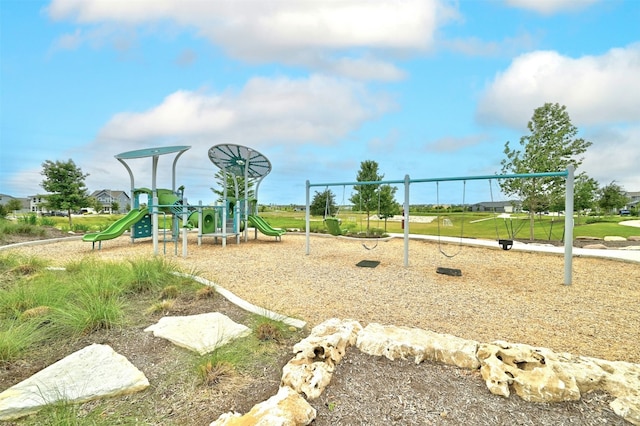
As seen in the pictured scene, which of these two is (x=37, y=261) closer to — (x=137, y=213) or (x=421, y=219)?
(x=137, y=213)

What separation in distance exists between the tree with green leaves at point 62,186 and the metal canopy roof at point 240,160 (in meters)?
12.0

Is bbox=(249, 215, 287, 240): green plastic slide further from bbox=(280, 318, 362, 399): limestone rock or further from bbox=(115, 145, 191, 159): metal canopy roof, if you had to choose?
bbox=(280, 318, 362, 399): limestone rock

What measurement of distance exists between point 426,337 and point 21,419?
9.63 ft

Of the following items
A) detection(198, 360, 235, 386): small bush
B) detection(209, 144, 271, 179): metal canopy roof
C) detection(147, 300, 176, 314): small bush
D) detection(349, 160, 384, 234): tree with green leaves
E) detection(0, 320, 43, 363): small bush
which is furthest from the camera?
detection(349, 160, 384, 234): tree with green leaves

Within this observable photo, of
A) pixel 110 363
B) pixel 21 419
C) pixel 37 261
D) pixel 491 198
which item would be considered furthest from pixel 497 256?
pixel 37 261

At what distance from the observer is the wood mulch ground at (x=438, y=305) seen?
2205mm

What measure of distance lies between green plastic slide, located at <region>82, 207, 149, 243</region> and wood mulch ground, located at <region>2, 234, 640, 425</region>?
447 millimetres

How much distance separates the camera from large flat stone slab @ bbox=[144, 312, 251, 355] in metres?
3.06

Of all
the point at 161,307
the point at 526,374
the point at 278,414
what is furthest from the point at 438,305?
the point at 161,307

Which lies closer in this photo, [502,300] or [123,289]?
[123,289]

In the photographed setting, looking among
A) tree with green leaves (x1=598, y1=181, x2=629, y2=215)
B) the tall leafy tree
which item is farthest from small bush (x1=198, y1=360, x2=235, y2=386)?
tree with green leaves (x1=598, y1=181, x2=629, y2=215)

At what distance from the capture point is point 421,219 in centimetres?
1306

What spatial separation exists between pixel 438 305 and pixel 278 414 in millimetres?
3422

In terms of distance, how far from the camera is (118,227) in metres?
10.5
